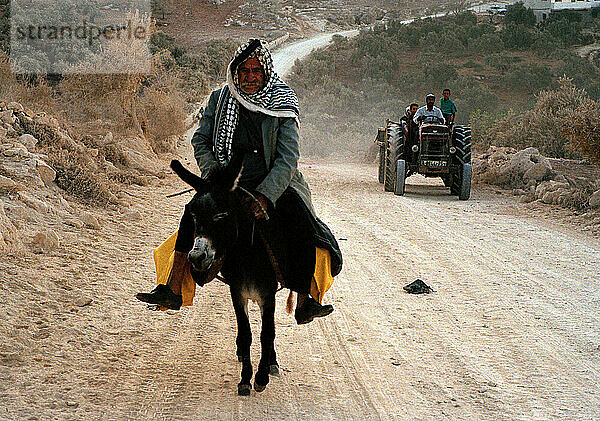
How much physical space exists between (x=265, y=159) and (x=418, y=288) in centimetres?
387

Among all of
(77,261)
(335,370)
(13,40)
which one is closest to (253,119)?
(335,370)

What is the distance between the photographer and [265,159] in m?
5.16

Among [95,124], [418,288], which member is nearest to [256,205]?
[418,288]

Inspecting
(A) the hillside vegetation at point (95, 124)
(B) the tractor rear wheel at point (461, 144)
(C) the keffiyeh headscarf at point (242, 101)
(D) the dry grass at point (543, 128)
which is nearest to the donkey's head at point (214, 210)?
(C) the keffiyeh headscarf at point (242, 101)

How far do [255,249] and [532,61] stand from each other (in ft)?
145

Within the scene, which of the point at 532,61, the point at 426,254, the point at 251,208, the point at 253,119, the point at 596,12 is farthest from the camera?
the point at 596,12

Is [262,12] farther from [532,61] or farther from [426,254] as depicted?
[426,254]

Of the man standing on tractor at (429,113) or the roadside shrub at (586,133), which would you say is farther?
the man standing on tractor at (429,113)

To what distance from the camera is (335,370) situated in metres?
5.84

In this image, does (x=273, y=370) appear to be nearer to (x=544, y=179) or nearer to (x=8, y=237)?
(x=8, y=237)

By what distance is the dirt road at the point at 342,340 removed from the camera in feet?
16.8

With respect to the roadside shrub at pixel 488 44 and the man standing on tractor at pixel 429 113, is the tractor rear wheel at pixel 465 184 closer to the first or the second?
the man standing on tractor at pixel 429 113

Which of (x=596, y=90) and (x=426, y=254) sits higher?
(x=596, y=90)

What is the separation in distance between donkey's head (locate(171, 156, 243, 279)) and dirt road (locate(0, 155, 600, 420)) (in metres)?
1.23
